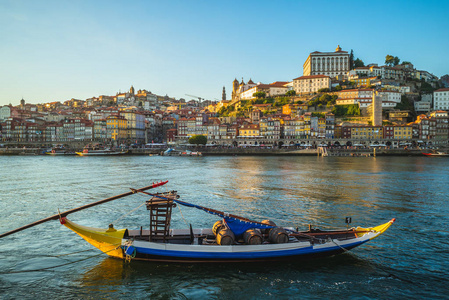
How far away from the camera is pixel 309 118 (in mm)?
89188

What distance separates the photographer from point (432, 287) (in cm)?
919

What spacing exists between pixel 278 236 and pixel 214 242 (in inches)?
81.0

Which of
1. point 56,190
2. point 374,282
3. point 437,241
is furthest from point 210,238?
point 56,190

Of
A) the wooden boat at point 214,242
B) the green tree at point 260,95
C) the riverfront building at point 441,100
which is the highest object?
the green tree at point 260,95

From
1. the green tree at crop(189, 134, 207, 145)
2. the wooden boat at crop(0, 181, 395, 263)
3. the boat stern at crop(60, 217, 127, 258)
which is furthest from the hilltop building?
the boat stern at crop(60, 217, 127, 258)

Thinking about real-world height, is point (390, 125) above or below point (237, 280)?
above

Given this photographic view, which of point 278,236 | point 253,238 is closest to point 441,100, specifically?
point 278,236

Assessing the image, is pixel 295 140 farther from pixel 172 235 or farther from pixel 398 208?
pixel 172 235

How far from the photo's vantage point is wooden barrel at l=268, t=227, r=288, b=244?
10341 mm

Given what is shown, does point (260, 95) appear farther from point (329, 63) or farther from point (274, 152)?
point (274, 152)

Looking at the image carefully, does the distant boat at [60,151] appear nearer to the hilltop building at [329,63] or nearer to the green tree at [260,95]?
the green tree at [260,95]

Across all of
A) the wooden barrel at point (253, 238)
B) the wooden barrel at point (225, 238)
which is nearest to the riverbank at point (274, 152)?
the wooden barrel at point (253, 238)

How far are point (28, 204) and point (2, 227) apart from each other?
551 centimetres

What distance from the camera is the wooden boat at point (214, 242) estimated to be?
10047 mm
